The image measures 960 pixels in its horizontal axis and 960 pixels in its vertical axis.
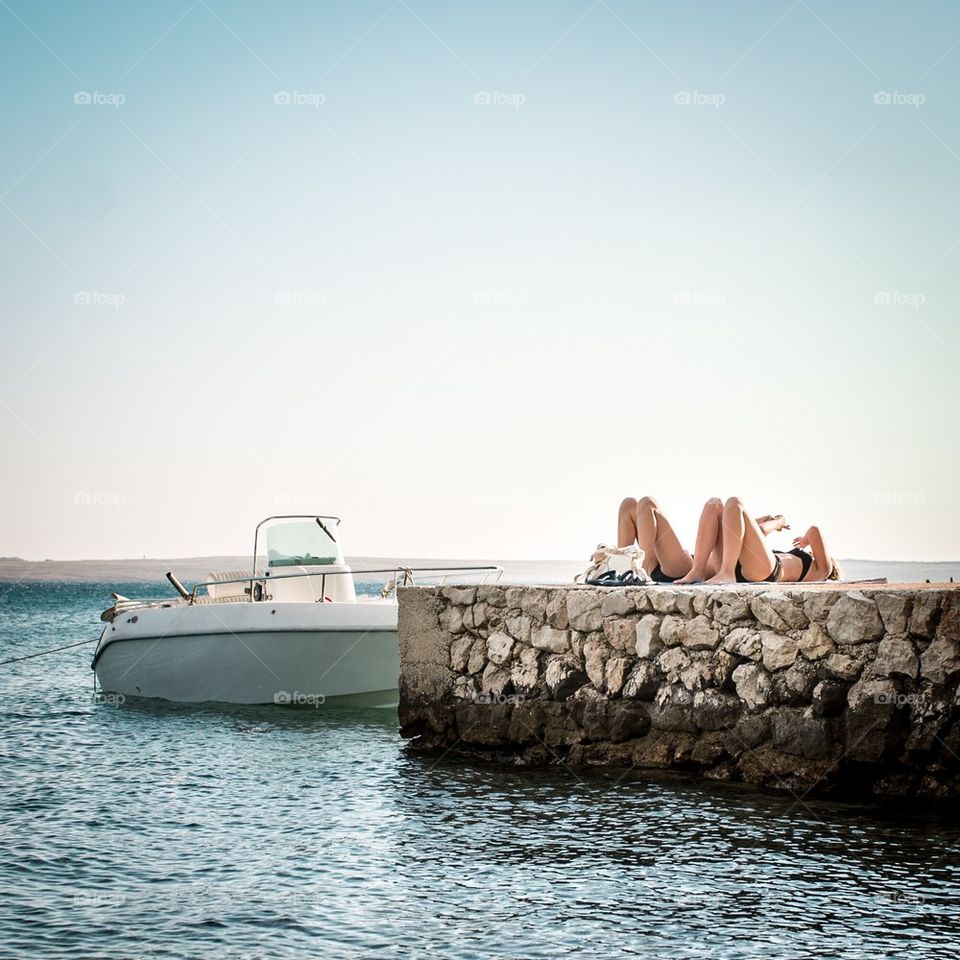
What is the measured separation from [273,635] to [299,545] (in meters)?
2.22

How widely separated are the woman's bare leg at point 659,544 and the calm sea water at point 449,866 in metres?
2.33

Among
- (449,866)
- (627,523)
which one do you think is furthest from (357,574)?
(449,866)

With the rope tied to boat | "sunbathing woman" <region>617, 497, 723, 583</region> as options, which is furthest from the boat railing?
"sunbathing woman" <region>617, 497, 723, 583</region>

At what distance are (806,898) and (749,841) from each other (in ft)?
3.33

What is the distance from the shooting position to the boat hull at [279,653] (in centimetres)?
1410

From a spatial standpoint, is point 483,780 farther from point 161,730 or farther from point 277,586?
point 277,586

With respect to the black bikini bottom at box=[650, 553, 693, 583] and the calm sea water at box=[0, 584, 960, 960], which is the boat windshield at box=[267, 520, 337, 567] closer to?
the calm sea water at box=[0, 584, 960, 960]

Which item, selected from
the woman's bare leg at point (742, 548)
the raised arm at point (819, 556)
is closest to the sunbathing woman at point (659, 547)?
the woman's bare leg at point (742, 548)

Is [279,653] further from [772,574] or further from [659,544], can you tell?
[772,574]

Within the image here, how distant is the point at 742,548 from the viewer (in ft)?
33.7

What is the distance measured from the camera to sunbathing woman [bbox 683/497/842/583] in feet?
33.3

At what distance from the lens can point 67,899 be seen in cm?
638

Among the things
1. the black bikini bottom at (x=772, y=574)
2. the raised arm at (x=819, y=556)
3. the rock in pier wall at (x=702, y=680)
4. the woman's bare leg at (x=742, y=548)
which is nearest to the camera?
the rock in pier wall at (x=702, y=680)

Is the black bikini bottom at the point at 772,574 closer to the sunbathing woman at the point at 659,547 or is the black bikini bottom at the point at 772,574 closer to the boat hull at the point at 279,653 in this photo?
the sunbathing woman at the point at 659,547
